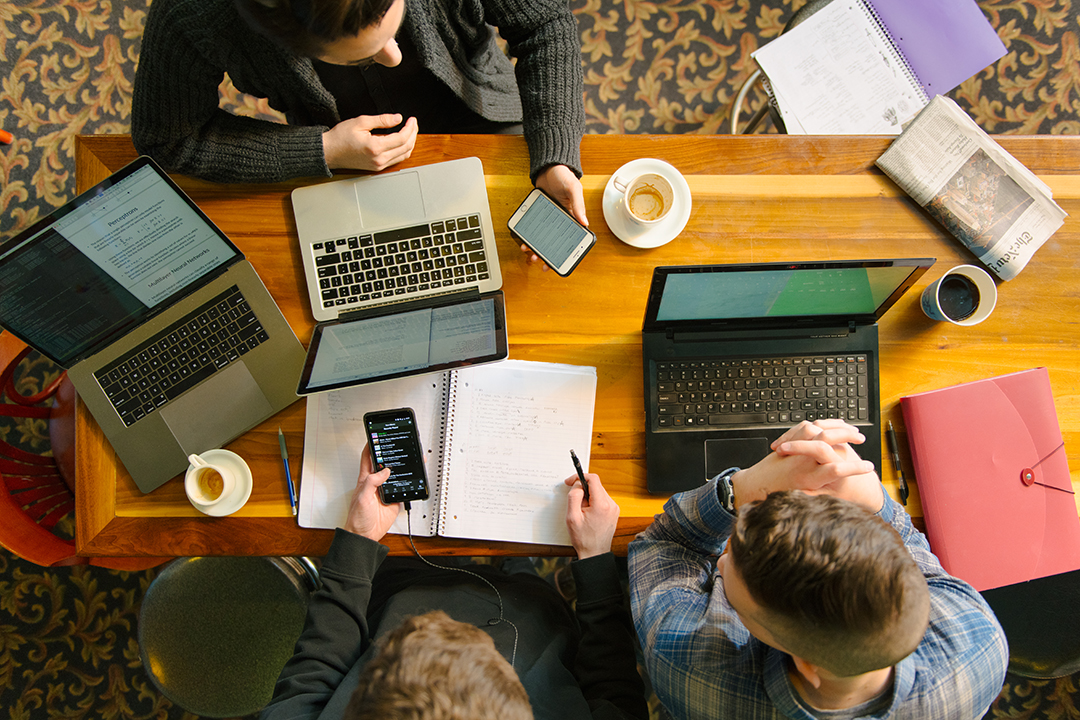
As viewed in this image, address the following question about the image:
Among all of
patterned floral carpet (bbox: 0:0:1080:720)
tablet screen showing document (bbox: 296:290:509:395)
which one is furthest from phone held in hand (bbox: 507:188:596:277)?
patterned floral carpet (bbox: 0:0:1080:720)

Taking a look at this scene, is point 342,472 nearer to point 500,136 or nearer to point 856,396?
point 500,136

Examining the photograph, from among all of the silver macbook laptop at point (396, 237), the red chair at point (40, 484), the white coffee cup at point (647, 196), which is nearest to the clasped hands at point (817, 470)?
the white coffee cup at point (647, 196)

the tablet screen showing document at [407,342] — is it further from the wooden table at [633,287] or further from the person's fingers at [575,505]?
the person's fingers at [575,505]

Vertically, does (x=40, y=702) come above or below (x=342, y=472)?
below

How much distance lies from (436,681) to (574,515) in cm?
35

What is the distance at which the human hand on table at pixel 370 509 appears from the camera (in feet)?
3.29

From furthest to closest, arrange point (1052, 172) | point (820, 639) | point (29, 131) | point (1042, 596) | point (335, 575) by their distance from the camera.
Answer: point (29, 131)
point (1042, 596)
point (1052, 172)
point (335, 575)
point (820, 639)

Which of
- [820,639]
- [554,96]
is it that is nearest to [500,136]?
[554,96]

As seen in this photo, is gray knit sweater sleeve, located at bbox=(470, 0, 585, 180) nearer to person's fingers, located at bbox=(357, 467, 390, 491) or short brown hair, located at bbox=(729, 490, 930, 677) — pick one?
person's fingers, located at bbox=(357, 467, 390, 491)

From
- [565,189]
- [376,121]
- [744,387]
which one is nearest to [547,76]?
[565,189]

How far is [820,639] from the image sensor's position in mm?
754

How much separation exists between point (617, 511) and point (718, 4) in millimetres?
1741

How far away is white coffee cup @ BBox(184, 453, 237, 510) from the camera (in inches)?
39.8

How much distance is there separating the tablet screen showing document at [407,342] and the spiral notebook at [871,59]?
2.74 feet
